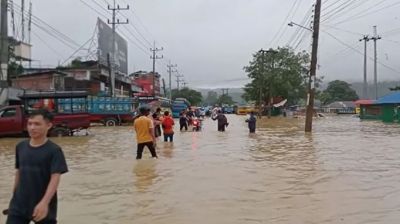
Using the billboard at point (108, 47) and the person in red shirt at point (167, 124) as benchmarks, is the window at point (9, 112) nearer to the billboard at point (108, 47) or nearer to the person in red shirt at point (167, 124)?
the person in red shirt at point (167, 124)

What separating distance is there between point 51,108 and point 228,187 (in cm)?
1669

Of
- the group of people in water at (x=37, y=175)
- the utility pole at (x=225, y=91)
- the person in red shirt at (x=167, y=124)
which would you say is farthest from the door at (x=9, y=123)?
the utility pole at (x=225, y=91)

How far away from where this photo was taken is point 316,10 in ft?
111

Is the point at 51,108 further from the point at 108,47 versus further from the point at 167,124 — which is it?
the point at 108,47

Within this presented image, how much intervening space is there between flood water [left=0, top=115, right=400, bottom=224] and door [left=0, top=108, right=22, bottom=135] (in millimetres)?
7197

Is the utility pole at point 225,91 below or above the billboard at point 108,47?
below

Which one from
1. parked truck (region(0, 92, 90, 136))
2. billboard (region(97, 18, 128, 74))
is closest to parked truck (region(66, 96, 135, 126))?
parked truck (region(0, 92, 90, 136))

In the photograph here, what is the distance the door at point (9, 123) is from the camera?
86.3 feet

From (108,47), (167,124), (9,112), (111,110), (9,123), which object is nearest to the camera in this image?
(167,124)

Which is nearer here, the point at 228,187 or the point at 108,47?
the point at 228,187

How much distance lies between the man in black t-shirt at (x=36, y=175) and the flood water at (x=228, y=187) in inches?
124

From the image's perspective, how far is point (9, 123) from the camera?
2633cm

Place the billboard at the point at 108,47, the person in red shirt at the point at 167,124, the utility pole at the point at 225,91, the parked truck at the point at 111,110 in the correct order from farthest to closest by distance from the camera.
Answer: the utility pole at the point at 225,91, the billboard at the point at 108,47, the parked truck at the point at 111,110, the person in red shirt at the point at 167,124

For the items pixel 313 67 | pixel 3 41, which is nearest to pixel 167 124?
pixel 3 41
